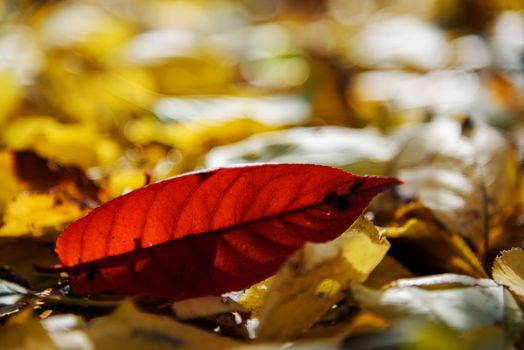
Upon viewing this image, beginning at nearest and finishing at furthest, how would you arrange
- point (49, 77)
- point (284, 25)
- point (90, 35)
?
point (49, 77) → point (90, 35) → point (284, 25)

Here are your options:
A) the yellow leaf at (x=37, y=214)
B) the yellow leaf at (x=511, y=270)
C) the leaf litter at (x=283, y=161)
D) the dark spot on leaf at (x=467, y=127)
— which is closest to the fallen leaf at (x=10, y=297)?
the leaf litter at (x=283, y=161)

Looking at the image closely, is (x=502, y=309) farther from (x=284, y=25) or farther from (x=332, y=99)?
(x=284, y=25)

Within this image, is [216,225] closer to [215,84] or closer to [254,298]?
[254,298]

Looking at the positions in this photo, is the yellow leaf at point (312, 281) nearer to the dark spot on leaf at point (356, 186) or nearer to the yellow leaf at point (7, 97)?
the dark spot on leaf at point (356, 186)

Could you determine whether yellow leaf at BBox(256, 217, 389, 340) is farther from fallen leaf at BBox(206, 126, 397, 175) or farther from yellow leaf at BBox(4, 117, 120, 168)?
yellow leaf at BBox(4, 117, 120, 168)

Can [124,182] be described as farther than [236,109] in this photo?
No

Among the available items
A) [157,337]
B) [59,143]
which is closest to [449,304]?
[157,337]

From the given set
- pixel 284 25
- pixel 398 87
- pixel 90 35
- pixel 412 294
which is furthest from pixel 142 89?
pixel 284 25
